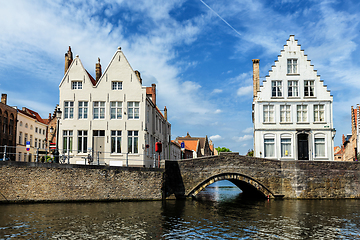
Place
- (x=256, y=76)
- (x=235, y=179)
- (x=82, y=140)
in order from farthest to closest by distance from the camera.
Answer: (x=256, y=76), (x=82, y=140), (x=235, y=179)

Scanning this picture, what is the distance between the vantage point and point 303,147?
35.7 meters

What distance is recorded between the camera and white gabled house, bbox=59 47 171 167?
31.1m

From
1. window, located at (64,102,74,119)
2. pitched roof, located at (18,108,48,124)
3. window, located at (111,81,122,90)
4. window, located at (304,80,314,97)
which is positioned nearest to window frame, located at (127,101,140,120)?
window, located at (111,81,122,90)

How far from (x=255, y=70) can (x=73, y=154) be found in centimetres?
2279

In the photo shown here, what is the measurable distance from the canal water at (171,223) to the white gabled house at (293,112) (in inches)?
517

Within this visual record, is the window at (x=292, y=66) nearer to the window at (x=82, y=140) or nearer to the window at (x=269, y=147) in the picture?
the window at (x=269, y=147)

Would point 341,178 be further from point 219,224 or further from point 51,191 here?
point 51,191

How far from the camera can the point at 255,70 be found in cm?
3919

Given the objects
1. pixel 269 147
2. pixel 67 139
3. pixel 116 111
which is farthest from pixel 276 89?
pixel 67 139

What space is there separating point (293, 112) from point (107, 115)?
1992 centimetres

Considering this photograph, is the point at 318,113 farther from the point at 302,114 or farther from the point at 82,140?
the point at 82,140

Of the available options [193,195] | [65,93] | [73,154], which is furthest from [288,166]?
[65,93]

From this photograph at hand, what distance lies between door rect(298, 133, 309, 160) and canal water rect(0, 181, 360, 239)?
13.0 meters

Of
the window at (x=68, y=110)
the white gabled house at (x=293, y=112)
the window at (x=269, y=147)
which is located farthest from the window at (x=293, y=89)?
the window at (x=68, y=110)
